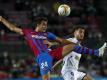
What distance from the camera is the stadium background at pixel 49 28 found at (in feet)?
67.3

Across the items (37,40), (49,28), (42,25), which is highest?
(42,25)

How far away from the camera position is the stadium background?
67.3ft

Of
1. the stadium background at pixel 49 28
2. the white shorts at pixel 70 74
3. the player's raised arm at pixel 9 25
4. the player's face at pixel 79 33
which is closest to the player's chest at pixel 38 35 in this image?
the player's raised arm at pixel 9 25

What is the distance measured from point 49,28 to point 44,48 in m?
11.5

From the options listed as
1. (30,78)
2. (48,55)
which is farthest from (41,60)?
(30,78)

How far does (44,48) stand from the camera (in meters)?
11.6

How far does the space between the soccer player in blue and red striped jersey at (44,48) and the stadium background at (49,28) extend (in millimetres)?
7074

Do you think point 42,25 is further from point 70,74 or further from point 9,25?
point 70,74

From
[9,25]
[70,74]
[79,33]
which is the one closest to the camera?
[9,25]

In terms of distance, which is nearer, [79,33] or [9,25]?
[9,25]

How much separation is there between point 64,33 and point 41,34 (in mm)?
11412

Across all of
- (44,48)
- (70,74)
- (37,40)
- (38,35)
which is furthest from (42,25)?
(70,74)

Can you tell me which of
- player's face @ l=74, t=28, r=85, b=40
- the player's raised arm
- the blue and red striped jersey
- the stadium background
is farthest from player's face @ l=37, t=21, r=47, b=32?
the stadium background

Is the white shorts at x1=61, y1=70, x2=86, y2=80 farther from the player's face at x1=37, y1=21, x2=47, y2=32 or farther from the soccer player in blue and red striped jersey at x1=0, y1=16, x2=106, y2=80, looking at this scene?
the player's face at x1=37, y1=21, x2=47, y2=32
